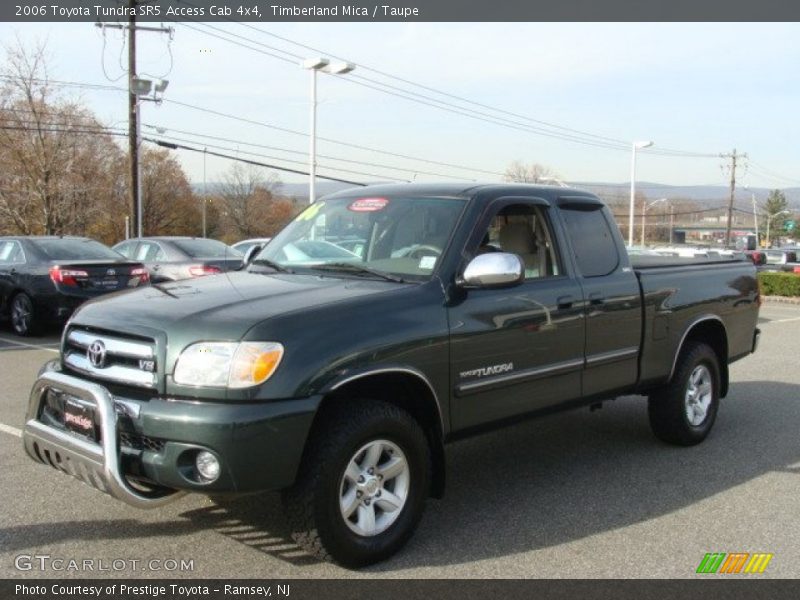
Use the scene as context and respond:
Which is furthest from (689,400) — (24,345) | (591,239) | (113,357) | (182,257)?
(182,257)

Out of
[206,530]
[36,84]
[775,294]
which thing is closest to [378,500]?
[206,530]

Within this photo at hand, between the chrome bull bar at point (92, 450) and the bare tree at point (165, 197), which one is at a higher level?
the bare tree at point (165, 197)

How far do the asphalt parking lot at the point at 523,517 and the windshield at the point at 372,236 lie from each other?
1489 millimetres

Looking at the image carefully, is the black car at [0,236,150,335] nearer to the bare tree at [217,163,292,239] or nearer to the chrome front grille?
the chrome front grille

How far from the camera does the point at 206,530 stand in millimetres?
4352

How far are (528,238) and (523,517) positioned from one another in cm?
176

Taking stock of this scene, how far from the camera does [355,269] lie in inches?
181

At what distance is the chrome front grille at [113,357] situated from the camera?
3676 mm

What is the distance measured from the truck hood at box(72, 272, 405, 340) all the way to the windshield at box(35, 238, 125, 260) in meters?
8.22

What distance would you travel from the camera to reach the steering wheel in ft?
14.8

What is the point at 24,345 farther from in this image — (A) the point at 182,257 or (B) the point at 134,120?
(B) the point at 134,120

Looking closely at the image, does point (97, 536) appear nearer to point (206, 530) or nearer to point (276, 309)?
point (206, 530)
